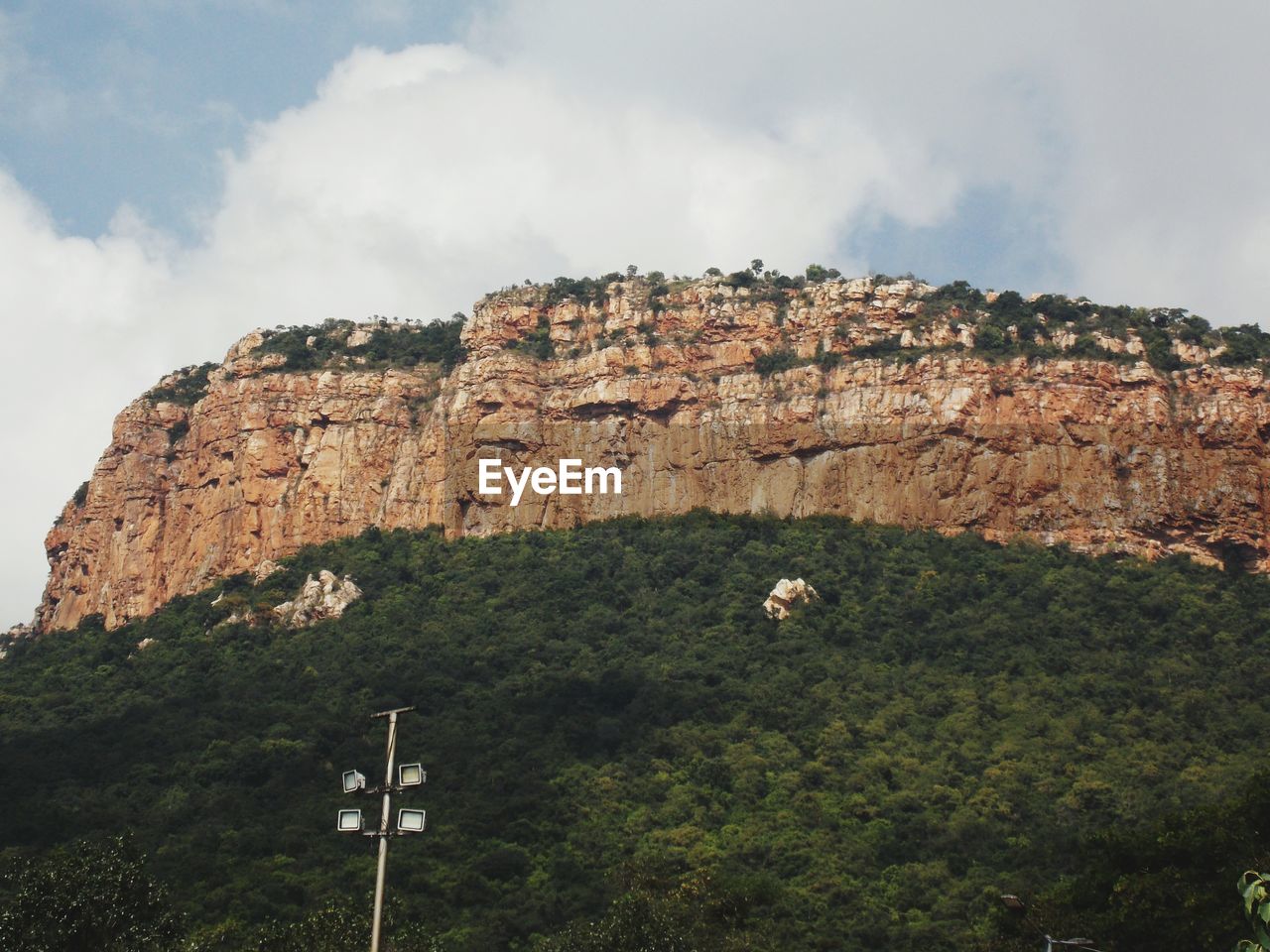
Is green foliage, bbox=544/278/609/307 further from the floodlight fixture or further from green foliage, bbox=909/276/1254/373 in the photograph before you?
the floodlight fixture

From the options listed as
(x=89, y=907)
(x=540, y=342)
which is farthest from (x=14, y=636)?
(x=89, y=907)

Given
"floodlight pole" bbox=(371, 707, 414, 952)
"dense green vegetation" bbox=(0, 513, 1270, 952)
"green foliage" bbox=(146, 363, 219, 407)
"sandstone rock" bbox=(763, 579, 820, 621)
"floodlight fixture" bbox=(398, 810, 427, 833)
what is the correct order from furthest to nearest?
"green foliage" bbox=(146, 363, 219, 407), "sandstone rock" bbox=(763, 579, 820, 621), "dense green vegetation" bbox=(0, 513, 1270, 952), "floodlight pole" bbox=(371, 707, 414, 952), "floodlight fixture" bbox=(398, 810, 427, 833)

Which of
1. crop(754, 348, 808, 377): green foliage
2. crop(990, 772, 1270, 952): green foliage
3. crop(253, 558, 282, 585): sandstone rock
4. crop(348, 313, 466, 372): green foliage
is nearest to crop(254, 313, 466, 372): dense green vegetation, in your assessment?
crop(348, 313, 466, 372): green foliage

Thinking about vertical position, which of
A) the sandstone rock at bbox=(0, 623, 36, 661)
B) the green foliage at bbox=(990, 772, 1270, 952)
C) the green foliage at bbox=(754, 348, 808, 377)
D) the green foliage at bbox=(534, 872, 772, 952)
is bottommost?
the green foliage at bbox=(534, 872, 772, 952)

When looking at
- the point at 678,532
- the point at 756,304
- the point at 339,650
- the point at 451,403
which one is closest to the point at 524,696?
the point at 339,650

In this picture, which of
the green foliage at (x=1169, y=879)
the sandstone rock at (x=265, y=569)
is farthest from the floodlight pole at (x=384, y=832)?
the sandstone rock at (x=265, y=569)

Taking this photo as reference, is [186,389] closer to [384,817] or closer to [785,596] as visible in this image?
[785,596]
